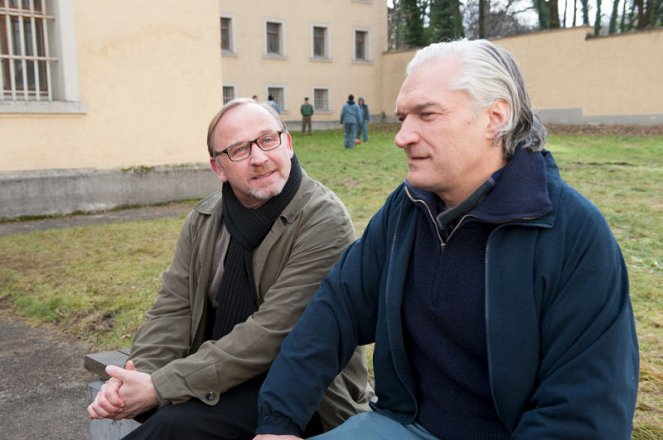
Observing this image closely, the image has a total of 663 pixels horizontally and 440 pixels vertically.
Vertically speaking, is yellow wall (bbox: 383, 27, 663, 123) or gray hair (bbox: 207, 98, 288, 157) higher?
yellow wall (bbox: 383, 27, 663, 123)

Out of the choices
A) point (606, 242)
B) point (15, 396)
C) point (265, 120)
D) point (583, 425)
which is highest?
point (265, 120)

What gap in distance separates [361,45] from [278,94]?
583cm

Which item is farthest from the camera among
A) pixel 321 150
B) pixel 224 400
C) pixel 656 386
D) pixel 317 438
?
pixel 321 150

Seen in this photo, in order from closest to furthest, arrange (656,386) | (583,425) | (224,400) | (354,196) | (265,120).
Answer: (583,425) → (224,400) → (265,120) → (656,386) → (354,196)

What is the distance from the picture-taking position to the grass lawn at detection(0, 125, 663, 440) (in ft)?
15.4

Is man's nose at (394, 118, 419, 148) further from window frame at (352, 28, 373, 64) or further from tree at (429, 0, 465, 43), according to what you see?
tree at (429, 0, 465, 43)

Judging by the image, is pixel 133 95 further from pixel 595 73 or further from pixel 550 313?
pixel 595 73

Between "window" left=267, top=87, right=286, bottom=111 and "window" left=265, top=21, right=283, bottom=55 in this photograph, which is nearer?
"window" left=265, top=21, right=283, bottom=55

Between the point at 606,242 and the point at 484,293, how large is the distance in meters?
0.33

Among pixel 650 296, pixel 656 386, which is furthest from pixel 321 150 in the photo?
pixel 656 386

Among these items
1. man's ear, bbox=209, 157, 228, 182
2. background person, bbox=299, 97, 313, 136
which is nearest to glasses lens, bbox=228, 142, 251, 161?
man's ear, bbox=209, 157, 228, 182

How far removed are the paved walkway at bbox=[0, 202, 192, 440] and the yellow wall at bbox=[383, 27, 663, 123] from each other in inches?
1091

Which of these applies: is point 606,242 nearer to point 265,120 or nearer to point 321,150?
point 265,120

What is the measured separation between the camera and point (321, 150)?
2212 centimetres
